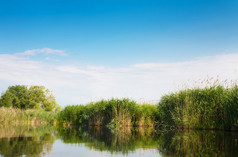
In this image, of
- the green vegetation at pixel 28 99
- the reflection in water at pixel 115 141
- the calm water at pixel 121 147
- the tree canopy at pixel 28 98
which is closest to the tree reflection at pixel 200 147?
the calm water at pixel 121 147

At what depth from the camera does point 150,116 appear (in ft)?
57.5

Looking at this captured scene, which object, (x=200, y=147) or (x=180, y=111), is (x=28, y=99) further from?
(x=200, y=147)

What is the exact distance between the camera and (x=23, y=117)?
2347 centimetres

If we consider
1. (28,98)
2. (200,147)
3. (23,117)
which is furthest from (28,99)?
Result: (200,147)

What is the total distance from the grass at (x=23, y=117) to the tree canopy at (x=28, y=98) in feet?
77.6

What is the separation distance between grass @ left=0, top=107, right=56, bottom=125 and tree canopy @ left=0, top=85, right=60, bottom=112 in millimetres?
23655

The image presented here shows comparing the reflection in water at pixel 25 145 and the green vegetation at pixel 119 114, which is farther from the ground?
the green vegetation at pixel 119 114

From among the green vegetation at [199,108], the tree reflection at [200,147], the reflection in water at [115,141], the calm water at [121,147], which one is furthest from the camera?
the green vegetation at [199,108]

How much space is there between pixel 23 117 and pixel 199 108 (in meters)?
18.2

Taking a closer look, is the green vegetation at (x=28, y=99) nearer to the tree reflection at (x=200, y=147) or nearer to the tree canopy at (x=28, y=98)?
the tree canopy at (x=28, y=98)

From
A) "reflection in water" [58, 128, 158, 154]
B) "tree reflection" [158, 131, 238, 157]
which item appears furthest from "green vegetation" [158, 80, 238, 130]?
"tree reflection" [158, 131, 238, 157]

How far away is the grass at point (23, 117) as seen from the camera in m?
21.1

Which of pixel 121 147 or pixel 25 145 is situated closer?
pixel 121 147

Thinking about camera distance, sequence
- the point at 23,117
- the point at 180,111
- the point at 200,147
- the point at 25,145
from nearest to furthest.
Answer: the point at 200,147 → the point at 25,145 → the point at 180,111 → the point at 23,117
